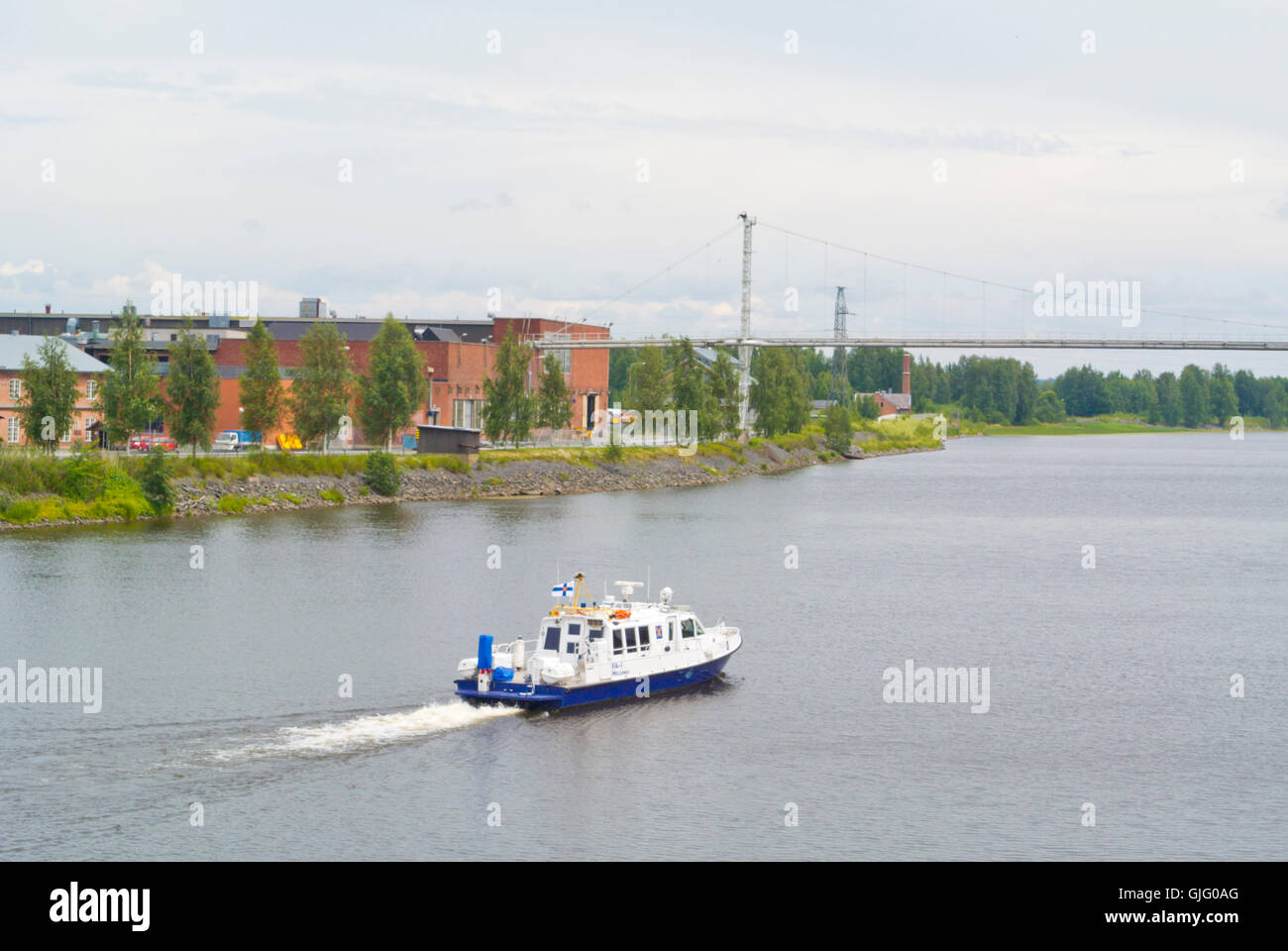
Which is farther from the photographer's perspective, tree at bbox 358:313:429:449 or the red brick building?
the red brick building

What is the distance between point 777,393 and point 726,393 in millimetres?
11689

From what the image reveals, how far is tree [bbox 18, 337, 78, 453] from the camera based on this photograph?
8812 cm

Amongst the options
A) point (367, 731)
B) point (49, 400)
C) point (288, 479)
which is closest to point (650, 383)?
point (288, 479)


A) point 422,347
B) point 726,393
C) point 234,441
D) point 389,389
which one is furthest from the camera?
point 726,393

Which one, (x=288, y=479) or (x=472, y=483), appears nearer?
(x=288, y=479)

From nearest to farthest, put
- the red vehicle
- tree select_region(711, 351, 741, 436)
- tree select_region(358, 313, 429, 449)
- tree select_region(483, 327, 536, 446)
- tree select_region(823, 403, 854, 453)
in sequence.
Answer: the red vehicle
tree select_region(358, 313, 429, 449)
tree select_region(483, 327, 536, 446)
tree select_region(711, 351, 741, 436)
tree select_region(823, 403, 854, 453)

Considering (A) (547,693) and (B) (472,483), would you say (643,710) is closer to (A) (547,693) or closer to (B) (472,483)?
(A) (547,693)

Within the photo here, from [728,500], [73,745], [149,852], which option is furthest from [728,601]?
[728,500]

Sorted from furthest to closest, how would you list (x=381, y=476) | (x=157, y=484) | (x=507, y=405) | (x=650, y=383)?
(x=650, y=383) < (x=507, y=405) < (x=381, y=476) < (x=157, y=484)

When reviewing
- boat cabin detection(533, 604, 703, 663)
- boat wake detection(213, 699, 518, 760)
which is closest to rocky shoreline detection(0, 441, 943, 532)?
boat wake detection(213, 699, 518, 760)

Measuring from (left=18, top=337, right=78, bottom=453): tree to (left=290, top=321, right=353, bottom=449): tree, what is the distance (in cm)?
1894

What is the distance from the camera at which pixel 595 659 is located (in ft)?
134

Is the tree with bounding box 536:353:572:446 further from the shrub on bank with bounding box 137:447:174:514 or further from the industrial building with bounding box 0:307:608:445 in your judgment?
the shrub on bank with bounding box 137:447:174:514
